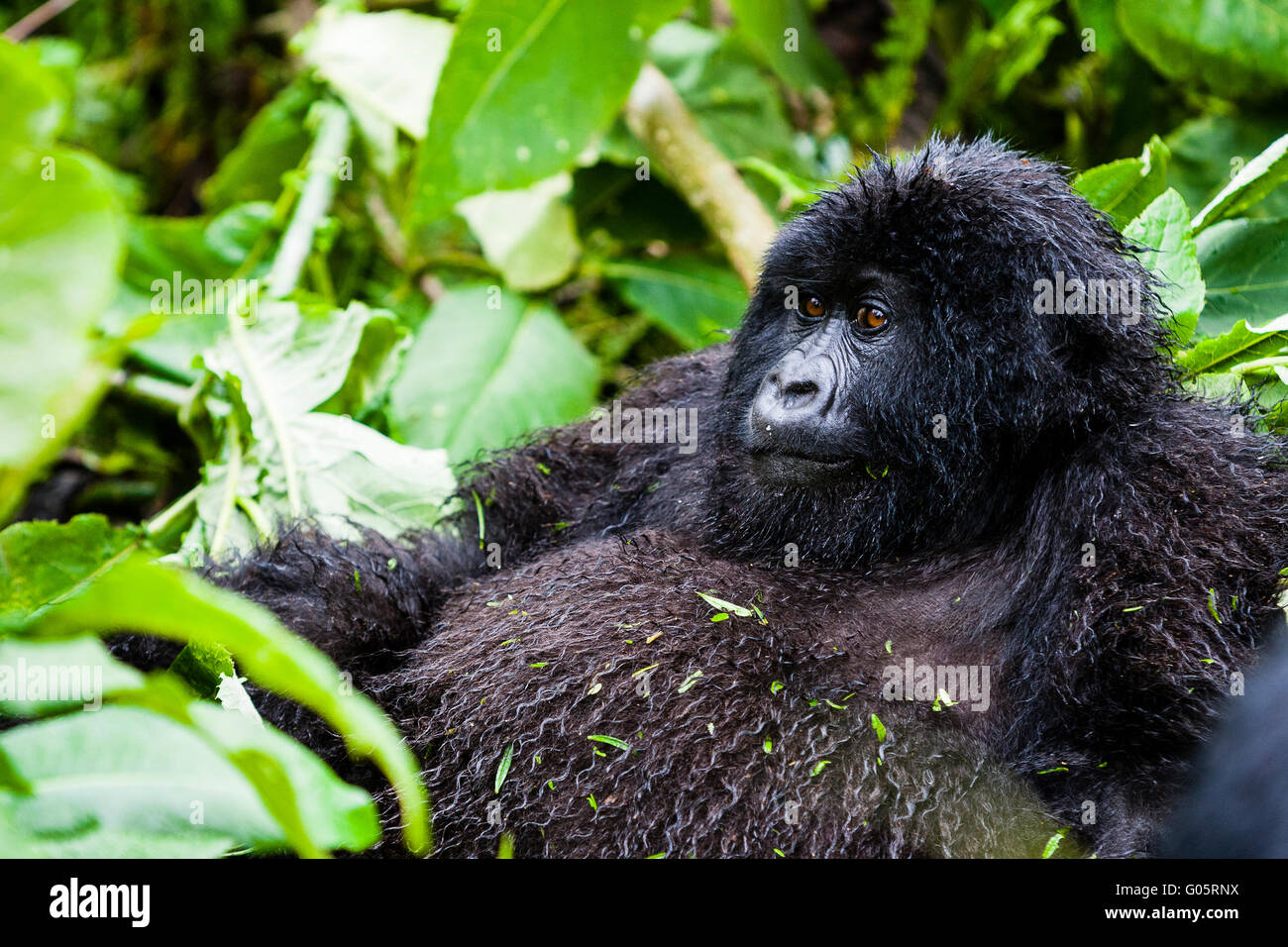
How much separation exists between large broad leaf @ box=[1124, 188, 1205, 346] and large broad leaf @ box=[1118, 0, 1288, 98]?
1487 mm

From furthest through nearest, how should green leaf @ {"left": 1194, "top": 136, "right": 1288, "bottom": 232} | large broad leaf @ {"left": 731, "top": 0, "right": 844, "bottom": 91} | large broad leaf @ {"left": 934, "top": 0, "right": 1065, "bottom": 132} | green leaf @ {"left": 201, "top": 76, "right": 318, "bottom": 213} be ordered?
green leaf @ {"left": 201, "top": 76, "right": 318, "bottom": 213}
large broad leaf @ {"left": 731, "top": 0, "right": 844, "bottom": 91}
large broad leaf @ {"left": 934, "top": 0, "right": 1065, "bottom": 132}
green leaf @ {"left": 1194, "top": 136, "right": 1288, "bottom": 232}

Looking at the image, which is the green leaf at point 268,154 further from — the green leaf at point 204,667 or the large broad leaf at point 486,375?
the green leaf at point 204,667

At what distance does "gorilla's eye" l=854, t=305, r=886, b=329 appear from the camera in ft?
8.00

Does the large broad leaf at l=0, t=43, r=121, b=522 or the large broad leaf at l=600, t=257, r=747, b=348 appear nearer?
the large broad leaf at l=0, t=43, r=121, b=522

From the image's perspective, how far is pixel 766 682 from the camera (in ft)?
7.07

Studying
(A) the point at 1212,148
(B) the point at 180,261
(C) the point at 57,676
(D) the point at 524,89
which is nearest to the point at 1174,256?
(A) the point at 1212,148

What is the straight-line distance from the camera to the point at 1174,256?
2707 mm

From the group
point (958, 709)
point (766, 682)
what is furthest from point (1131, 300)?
point (766, 682)

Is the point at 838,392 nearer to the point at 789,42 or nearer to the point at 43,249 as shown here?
the point at 43,249

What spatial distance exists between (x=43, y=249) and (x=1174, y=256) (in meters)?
2.50

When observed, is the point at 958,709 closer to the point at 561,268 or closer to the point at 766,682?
the point at 766,682

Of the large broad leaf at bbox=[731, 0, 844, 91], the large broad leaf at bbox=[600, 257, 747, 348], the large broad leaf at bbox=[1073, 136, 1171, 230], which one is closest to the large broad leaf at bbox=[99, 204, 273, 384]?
the large broad leaf at bbox=[600, 257, 747, 348]
